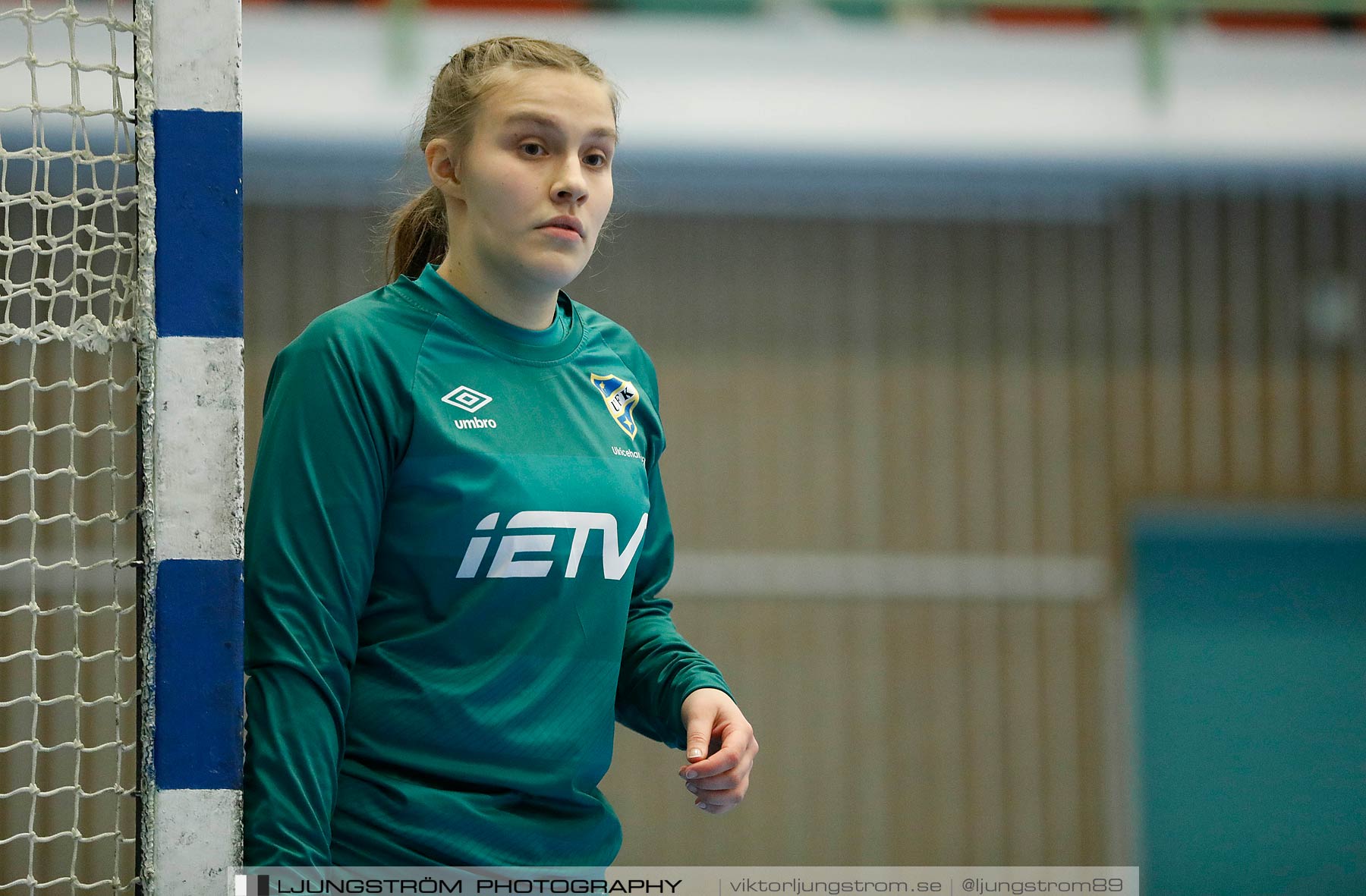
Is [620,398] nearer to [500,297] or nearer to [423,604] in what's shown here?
[500,297]

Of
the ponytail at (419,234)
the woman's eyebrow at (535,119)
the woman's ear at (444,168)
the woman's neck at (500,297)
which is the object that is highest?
the woman's eyebrow at (535,119)

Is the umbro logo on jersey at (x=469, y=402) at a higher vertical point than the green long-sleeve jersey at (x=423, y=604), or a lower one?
higher

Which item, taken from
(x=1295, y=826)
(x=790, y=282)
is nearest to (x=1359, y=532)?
(x=1295, y=826)

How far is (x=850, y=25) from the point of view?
5.72 metres

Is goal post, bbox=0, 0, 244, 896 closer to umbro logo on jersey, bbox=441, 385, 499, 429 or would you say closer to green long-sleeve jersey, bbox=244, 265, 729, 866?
green long-sleeve jersey, bbox=244, 265, 729, 866

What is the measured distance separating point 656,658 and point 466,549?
306 mm

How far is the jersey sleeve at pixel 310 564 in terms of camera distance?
3.96 feet

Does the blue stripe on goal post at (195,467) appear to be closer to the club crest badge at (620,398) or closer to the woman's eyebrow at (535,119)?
the woman's eyebrow at (535,119)

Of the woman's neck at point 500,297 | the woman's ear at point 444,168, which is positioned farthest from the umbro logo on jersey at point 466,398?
the woman's ear at point 444,168

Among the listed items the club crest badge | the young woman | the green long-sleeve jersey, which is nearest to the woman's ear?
the young woman

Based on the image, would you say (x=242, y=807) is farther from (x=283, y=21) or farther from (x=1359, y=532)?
(x=1359, y=532)

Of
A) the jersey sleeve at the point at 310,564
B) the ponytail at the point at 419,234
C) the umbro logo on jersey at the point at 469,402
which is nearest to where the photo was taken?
the jersey sleeve at the point at 310,564

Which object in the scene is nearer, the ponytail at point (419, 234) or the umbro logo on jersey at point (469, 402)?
the umbro logo on jersey at point (469, 402)

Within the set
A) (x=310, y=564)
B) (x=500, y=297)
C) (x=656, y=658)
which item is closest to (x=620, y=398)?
(x=500, y=297)
